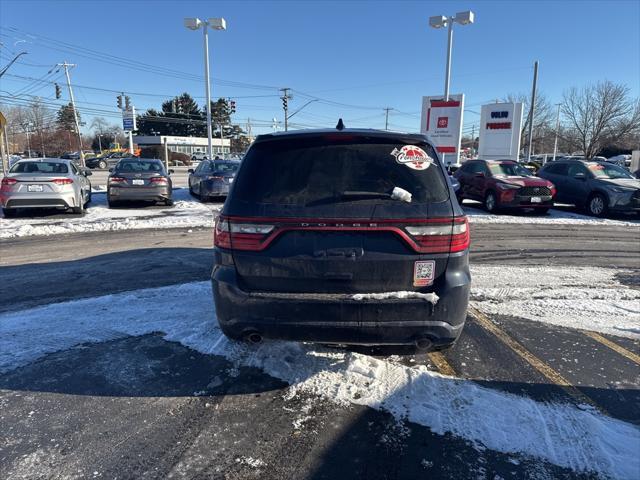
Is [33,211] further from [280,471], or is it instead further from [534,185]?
[534,185]

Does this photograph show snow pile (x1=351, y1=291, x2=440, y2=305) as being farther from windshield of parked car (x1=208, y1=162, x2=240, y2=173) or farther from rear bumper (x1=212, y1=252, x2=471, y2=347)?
windshield of parked car (x1=208, y1=162, x2=240, y2=173)

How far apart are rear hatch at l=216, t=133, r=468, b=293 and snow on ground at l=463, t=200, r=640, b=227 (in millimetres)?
9981

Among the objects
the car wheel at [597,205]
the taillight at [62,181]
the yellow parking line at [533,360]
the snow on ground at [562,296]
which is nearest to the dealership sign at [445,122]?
the car wheel at [597,205]

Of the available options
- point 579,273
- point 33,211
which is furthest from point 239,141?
point 579,273

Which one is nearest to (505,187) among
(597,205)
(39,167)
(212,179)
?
(597,205)

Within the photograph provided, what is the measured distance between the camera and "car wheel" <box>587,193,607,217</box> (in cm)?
1320

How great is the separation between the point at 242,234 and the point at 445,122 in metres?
18.9


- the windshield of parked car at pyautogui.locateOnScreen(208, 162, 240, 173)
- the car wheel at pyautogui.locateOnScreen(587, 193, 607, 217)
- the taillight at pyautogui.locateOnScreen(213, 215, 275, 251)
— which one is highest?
the windshield of parked car at pyautogui.locateOnScreen(208, 162, 240, 173)

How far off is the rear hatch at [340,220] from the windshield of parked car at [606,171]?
13523 millimetres

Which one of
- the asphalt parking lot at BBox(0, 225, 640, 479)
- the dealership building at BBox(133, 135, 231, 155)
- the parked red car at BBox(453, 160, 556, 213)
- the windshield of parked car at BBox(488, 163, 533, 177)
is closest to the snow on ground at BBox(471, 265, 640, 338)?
the asphalt parking lot at BBox(0, 225, 640, 479)

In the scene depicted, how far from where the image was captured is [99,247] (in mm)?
8297

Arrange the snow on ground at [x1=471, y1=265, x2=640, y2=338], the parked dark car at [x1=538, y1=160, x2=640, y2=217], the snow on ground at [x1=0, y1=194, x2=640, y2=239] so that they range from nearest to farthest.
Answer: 1. the snow on ground at [x1=471, y1=265, x2=640, y2=338]
2. the snow on ground at [x1=0, y1=194, x2=640, y2=239]
3. the parked dark car at [x1=538, y1=160, x2=640, y2=217]

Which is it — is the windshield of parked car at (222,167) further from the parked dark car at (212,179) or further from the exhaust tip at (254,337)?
the exhaust tip at (254,337)

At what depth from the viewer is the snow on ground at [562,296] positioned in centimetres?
474
